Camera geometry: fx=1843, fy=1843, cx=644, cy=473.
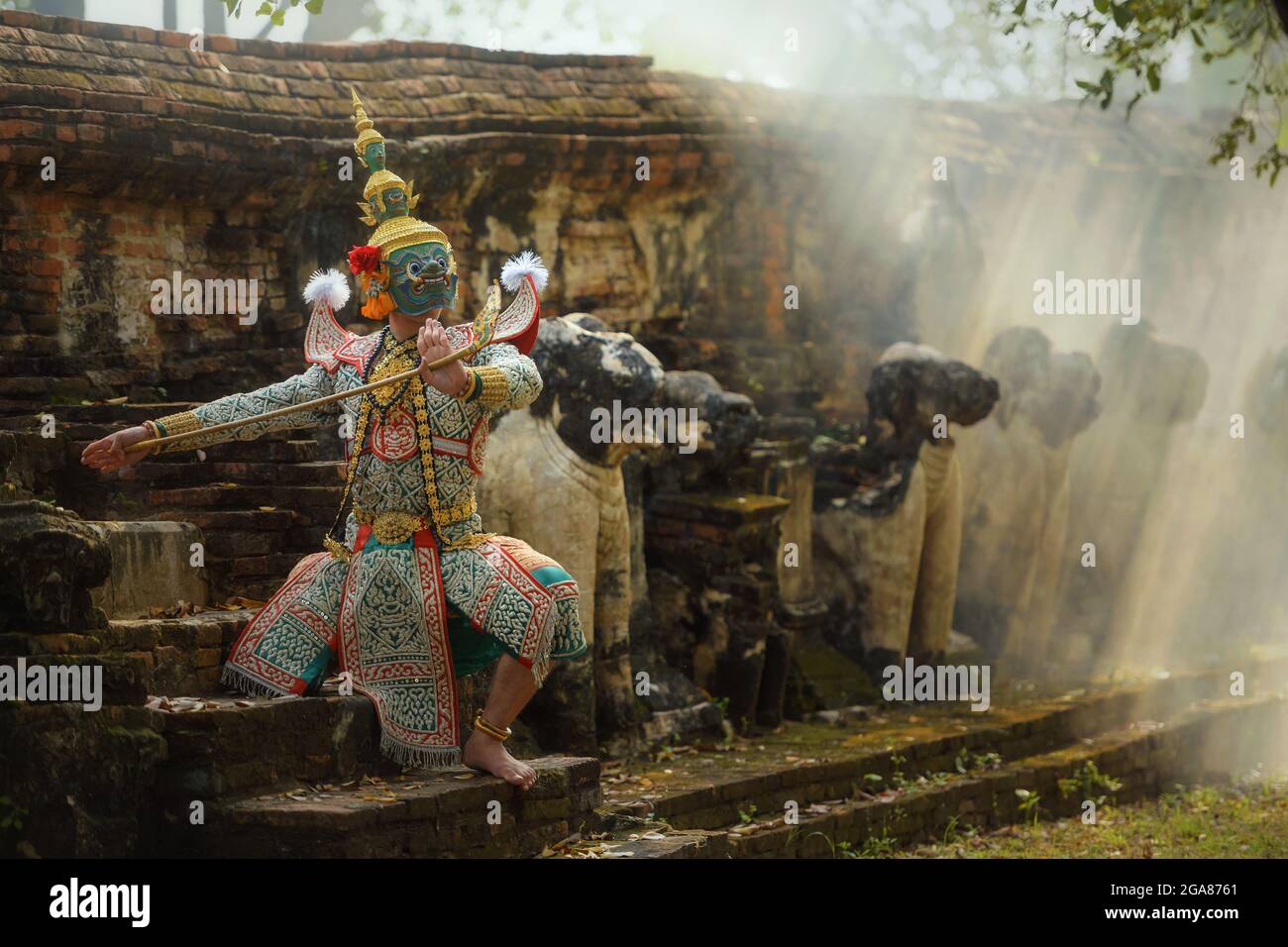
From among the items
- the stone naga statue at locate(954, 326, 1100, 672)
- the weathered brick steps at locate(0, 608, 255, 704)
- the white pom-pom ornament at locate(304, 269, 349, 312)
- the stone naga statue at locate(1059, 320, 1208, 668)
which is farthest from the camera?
the stone naga statue at locate(1059, 320, 1208, 668)

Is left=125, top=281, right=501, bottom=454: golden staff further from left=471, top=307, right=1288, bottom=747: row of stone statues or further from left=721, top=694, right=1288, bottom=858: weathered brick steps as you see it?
left=721, top=694, right=1288, bottom=858: weathered brick steps

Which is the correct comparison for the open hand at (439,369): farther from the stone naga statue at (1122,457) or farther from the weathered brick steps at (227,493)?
the stone naga statue at (1122,457)

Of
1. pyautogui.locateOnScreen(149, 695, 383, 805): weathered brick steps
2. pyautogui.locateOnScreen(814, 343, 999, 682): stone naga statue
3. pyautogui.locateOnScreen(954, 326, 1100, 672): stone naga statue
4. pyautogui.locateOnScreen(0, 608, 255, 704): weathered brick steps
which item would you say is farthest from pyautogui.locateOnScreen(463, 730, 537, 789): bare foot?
pyautogui.locateOnScreen(954, 326, 1100, 672): stone naga statue

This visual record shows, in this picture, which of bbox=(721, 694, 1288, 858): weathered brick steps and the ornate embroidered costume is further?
bbox=(721, 694, 1288, 858): weathered brick steps

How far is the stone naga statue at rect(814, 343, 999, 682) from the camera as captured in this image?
10078 mm

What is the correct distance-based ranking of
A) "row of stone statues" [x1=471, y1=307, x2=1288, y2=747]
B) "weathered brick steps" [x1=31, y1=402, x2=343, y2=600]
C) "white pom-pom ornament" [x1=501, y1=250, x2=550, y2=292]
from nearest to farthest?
"white pom-pom ornament" [x1=501, y1=250, x2=550, y2=292] → "weathered brick steps" [x1=31, y1=402, x2=343, y2=600] → "row of stone statues" [x1=471, y1=307, x2=1288, y2=747]

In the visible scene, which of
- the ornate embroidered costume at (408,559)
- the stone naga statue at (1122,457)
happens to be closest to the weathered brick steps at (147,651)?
the ornate embroidered costume at (408,559)

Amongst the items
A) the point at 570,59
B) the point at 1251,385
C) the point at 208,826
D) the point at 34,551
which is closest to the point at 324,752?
the point at 208,826

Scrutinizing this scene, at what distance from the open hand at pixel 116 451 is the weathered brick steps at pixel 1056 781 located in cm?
276

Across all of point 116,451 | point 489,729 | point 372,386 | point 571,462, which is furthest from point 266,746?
point 571,462

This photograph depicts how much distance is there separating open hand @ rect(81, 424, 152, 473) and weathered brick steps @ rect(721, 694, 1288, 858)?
2.76 meters

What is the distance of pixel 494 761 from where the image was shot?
5.89m

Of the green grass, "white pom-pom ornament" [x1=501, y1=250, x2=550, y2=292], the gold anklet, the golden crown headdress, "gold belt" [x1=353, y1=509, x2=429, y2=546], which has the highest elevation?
the golden crown headdress

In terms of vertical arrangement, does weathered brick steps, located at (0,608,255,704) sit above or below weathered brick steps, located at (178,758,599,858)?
above
